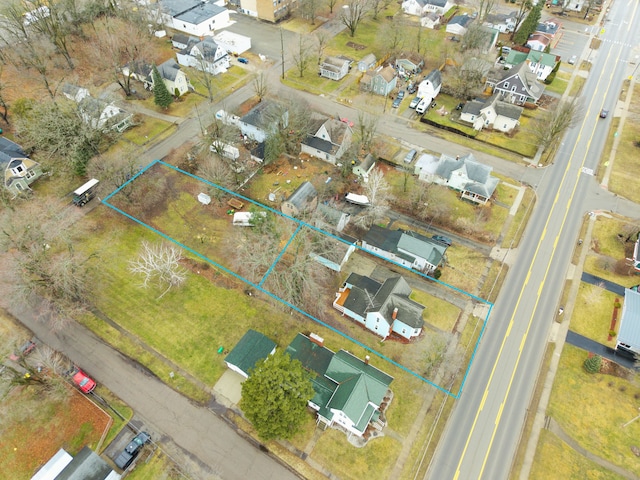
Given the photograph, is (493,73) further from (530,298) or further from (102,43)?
(102,43)

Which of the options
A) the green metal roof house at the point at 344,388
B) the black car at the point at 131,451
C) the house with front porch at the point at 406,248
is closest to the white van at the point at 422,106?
the house with front porch at the point at 406,248

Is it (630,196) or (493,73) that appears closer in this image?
(630,196)

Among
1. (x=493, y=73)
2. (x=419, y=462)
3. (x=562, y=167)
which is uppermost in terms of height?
(x=493, y=73)

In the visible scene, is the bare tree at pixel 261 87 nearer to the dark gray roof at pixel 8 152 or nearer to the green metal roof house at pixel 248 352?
the dark gray roof at pixel 8 152

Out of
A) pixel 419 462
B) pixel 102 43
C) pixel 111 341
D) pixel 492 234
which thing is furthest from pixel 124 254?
pixel 102 43

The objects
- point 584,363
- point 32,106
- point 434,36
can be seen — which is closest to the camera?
point 584,363
